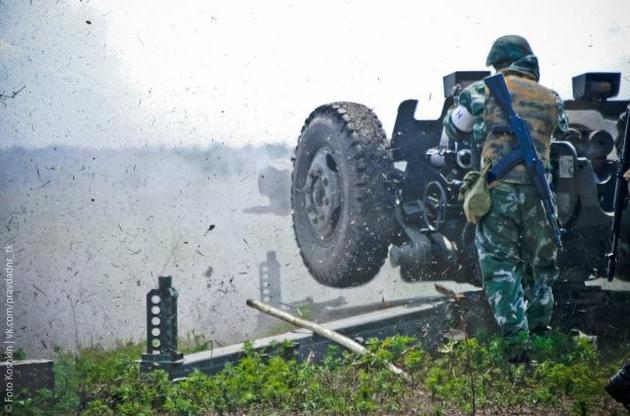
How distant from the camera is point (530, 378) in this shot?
5531 mm

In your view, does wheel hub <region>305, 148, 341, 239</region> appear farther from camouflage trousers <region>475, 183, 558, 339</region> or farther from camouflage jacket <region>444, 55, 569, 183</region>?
camouflage trousers <region>475, 183, 558, 339</region>

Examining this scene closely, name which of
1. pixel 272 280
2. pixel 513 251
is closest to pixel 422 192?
pixel 513 251

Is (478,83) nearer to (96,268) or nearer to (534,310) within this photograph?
(534,310)

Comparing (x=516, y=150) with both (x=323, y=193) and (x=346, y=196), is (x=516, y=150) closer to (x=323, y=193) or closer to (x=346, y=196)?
(x=346, y=196)

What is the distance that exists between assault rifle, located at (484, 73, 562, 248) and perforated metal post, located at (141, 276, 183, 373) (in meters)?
2.26

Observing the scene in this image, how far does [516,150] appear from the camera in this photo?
6.20m

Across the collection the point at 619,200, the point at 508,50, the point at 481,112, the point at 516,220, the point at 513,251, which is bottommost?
the point at 513,251

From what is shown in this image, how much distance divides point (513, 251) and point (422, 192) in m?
1.14

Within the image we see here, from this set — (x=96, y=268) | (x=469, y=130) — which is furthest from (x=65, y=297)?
(x=469, y=130)

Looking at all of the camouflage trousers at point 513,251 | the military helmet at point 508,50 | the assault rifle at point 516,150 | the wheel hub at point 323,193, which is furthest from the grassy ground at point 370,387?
the military helmet at point 508,50

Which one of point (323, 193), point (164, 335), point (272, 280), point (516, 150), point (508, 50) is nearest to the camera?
point (516, 150)

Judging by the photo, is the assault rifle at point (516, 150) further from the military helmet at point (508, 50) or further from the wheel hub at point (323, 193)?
the wheel hub at point (323, 193)

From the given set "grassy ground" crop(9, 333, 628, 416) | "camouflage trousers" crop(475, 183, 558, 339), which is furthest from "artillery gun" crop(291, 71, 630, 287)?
"grassy ground" crop(9, 333, 628, 416)

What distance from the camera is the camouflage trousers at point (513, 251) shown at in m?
6.18
